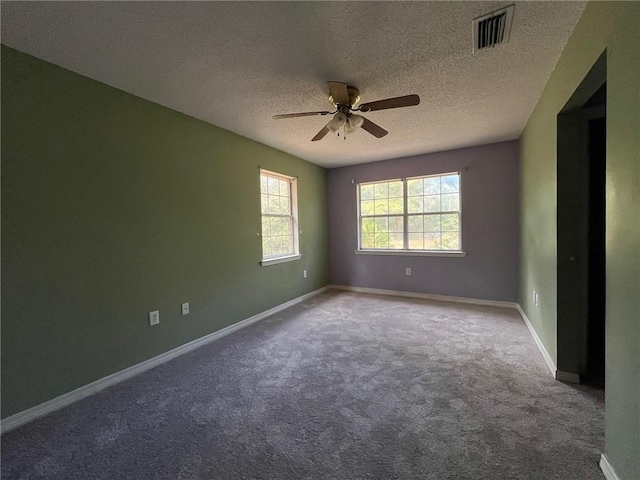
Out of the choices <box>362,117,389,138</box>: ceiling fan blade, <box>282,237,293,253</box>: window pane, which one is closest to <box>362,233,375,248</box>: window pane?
<box>282,237,293,253</box>: window pane

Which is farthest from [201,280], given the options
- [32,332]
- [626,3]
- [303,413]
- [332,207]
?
[626,3]

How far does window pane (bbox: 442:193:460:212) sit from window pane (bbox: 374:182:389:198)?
3.09 feet

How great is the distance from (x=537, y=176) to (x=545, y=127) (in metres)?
0.50

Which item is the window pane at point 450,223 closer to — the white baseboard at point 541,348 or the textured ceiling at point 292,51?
the white baseboard at point 541,348

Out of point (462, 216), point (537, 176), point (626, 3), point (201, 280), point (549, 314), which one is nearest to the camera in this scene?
point (626, 3)

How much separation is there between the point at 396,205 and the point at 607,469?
12.9 feet

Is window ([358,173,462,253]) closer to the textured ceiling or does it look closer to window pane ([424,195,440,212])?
window pane ([424,195,440,212])

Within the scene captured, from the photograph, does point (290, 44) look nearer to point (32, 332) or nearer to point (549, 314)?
point (32, 332)

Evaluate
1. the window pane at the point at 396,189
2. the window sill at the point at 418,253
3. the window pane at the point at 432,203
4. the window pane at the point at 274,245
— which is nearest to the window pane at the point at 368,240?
the window sill at the point at 418,253

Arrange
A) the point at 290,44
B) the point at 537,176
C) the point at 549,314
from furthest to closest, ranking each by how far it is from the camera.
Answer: the point at 537,176 < the point at 549,314 < the point at 290,44

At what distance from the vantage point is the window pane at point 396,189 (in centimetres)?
481

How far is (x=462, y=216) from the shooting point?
169 inches

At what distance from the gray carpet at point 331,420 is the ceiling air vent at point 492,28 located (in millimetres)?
2339

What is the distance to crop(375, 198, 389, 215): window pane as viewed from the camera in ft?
16.2
